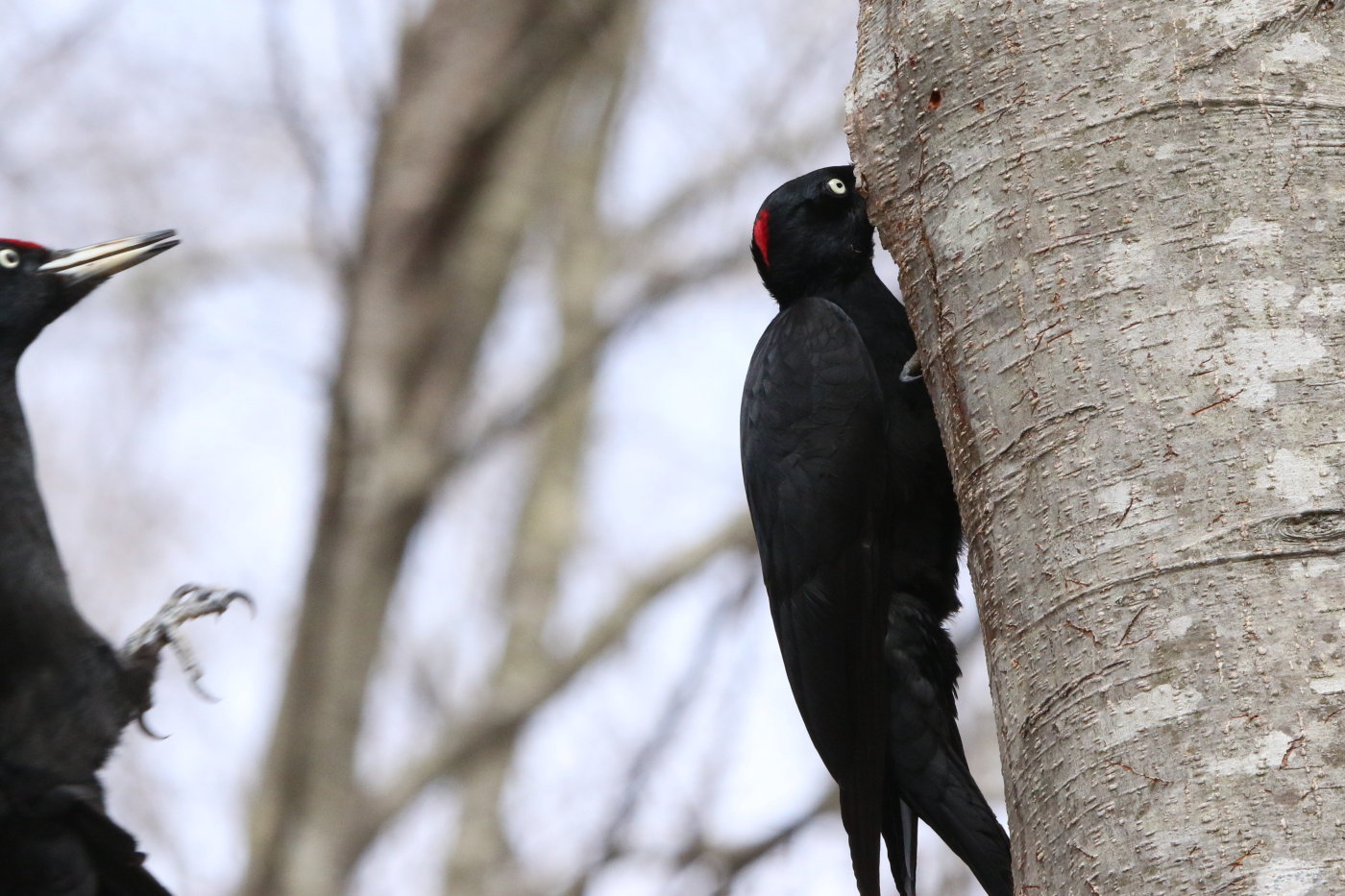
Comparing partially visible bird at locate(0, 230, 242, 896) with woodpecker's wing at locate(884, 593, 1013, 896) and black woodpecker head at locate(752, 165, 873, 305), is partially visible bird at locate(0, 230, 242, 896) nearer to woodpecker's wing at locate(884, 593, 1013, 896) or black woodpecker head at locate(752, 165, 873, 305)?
woodpecker's wing at locate(884, 593, 1013, 896)

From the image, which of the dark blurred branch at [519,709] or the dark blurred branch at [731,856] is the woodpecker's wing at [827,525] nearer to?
the dark blurred branch at [731,856]

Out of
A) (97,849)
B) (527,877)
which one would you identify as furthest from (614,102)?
(97,849)

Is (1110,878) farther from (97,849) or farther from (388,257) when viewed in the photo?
(388,257)

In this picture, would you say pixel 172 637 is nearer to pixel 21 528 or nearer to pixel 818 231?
pixel 21 528

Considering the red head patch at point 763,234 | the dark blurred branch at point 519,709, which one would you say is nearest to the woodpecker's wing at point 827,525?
the red head patch at point 763,234

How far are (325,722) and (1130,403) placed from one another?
4.37 metres

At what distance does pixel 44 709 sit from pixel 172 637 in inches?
19.5

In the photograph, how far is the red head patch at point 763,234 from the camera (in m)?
3.04

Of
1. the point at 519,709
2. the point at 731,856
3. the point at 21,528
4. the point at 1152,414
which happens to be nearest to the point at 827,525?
the point at 1152,414

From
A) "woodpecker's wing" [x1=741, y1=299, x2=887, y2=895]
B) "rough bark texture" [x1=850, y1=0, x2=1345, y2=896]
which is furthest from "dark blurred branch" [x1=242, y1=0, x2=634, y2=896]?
"rough bark texture" [x1=850, y1=0, x2=1345, y2=896]

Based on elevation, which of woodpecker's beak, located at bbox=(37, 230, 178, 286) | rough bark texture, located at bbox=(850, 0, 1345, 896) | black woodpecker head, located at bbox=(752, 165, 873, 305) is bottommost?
rough bark texture, located at bbox=(850, 0, 1345, 896)

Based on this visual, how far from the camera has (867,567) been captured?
2570 millimetres

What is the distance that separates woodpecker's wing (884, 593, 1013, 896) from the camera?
2.42 metres

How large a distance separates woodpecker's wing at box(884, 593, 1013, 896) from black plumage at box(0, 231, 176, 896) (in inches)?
65.8
